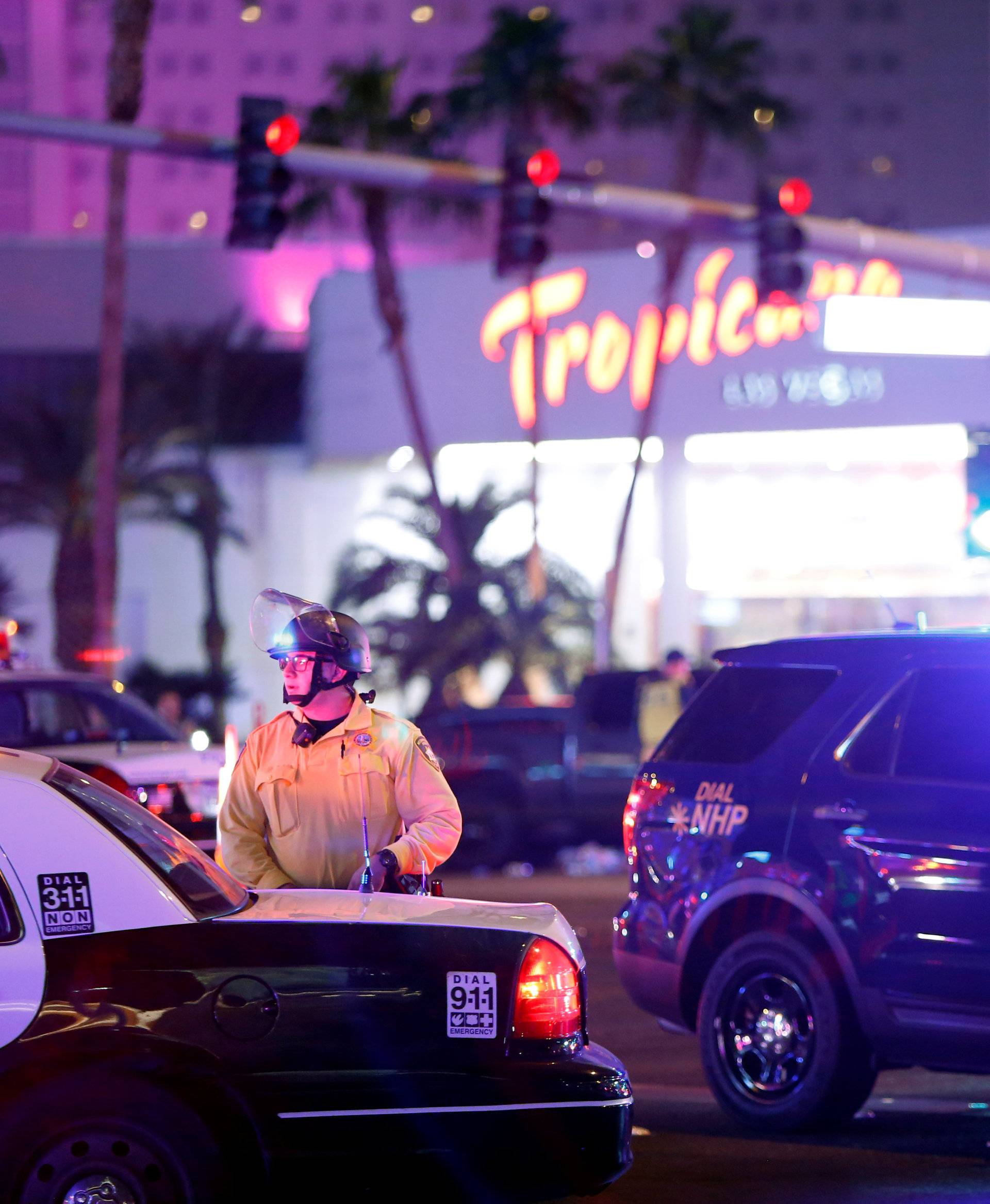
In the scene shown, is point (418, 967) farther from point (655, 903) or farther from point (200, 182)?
point (200, 182)

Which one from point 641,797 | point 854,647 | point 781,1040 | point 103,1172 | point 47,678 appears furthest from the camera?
point 47,678

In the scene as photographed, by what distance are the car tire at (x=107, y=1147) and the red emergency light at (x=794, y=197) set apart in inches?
432

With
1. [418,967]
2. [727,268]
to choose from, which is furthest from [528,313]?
[418,967]

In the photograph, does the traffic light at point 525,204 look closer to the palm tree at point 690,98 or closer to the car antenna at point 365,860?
the car antenna at point 365,860

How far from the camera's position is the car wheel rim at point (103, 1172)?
4.45 m

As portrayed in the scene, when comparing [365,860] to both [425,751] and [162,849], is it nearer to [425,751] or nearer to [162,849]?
[425,751]

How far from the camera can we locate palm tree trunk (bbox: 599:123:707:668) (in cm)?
3262

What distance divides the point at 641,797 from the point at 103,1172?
3446 mm

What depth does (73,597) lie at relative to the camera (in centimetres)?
2894

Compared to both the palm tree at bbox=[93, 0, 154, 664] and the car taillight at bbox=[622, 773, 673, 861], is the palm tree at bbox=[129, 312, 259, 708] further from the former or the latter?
the car taillight at bbox=[622, 773, 673, 861]

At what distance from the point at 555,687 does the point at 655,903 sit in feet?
79.2

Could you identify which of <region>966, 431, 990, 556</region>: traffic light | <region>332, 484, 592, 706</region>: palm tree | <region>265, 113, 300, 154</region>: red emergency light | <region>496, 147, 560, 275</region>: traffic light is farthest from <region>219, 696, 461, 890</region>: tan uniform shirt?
<region>332, 484, 592, 706</region>: palm tree


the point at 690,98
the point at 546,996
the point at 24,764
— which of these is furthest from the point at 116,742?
the point at 690,98

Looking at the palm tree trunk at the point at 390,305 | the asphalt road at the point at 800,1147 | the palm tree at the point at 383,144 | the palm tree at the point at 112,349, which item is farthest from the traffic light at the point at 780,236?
the palm tree trunk at the point at 390,305
